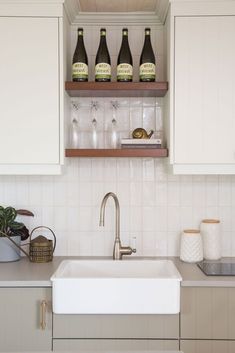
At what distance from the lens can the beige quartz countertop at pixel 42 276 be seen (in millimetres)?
2094

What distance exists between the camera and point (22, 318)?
83.3 inches

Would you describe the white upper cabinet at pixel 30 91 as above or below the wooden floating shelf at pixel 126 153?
above

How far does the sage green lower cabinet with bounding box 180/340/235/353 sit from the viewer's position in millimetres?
2096

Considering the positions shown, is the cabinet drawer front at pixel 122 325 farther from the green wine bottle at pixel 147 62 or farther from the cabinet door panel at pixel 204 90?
the green wine bottle at pixel 147 62

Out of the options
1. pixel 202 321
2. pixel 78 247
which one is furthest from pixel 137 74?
pixel 202 321

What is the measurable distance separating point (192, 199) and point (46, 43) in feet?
3.97

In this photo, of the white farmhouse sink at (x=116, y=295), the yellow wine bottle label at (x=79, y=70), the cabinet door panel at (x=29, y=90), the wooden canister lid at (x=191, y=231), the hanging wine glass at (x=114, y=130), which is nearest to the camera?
the white farmhouse sink at (x=116, y=295)

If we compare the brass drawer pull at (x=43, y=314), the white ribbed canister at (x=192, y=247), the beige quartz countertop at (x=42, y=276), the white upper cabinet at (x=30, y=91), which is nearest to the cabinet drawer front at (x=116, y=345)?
the brass drawer pull at (x=43, y=314)

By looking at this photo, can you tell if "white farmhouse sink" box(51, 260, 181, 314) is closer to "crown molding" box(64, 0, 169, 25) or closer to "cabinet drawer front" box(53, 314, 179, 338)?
"cabinet drawer front" box(53, 314, 179, 338)

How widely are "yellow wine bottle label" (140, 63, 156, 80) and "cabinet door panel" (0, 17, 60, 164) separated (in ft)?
1.52

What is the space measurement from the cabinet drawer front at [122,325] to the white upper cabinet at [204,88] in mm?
800

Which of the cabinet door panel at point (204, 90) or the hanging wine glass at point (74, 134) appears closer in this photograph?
the cabinet door panel at point (204, 90)

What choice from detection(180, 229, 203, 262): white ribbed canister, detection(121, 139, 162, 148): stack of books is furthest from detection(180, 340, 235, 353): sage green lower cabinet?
detection(121, 139, 162, 148): stack of books

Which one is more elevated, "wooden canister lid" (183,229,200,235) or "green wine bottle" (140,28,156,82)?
"green wine bottle" (140,28,156,82)
